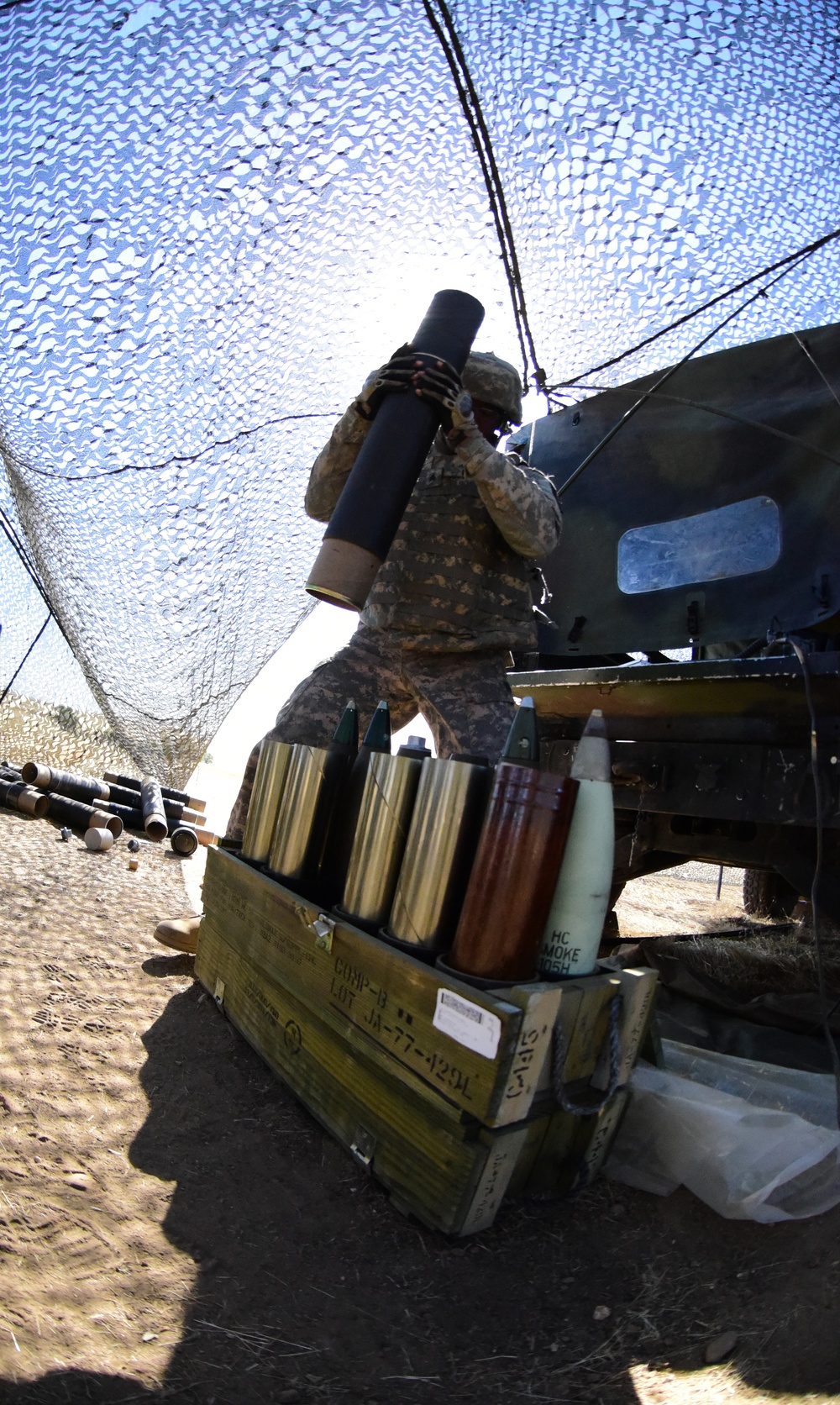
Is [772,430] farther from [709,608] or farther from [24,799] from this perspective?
[24,799]

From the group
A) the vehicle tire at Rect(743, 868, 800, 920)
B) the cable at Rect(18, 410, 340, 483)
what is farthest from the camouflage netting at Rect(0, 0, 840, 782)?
the vehicle tire at Rect(743, 868, 800, 920)

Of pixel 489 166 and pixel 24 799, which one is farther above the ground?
pixel 489 166

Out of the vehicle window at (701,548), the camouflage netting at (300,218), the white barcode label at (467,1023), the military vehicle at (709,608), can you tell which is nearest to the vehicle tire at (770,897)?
the military vehicle at (709,608)

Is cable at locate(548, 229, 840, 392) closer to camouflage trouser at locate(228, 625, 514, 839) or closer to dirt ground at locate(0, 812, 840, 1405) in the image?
camouflage trouser at locate(228, 625, 514, 839)

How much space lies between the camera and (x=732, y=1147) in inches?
54.5

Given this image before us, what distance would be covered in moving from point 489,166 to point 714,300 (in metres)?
1.14

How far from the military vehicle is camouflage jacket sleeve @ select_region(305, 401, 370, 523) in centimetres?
89

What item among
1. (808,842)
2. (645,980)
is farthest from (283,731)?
(808,842)

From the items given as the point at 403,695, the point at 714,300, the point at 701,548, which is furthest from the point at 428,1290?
the point at 714,300

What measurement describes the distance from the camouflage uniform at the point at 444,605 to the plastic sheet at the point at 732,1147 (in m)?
1.08

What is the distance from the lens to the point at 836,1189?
131cm

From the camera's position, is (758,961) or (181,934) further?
(758,961)

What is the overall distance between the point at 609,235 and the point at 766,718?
2.51 m

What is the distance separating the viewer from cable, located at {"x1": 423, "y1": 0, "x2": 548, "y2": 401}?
2787 mm
